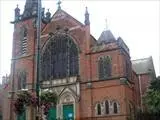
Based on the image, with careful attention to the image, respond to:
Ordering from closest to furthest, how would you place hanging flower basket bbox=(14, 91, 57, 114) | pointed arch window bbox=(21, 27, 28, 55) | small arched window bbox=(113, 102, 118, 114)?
hanging flower basket bbox=(14, 91, 57, 114) < small arched window bbox=(113, 102, 118, 114) < pointed arch window bbox=(21, 27, 28, 55)

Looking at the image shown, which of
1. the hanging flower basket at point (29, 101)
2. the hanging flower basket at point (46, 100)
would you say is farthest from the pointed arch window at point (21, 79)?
the hanging flower basket at point (29, 101)

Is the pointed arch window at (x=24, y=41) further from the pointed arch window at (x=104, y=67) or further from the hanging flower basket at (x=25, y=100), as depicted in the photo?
the hanging flower basket at (x=25, y=100)

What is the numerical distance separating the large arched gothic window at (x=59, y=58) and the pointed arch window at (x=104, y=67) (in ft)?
9.92

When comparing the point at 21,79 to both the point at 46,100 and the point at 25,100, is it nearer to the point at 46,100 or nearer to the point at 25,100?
the point at 46,100

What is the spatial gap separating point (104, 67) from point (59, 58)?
20.4 feet

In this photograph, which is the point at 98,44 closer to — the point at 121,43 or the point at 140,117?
the point at 121,43

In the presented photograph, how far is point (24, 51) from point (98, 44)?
35.9ft

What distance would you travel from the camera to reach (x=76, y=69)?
134ft

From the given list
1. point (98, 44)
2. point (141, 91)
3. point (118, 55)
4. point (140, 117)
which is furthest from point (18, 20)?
point (140, 117)

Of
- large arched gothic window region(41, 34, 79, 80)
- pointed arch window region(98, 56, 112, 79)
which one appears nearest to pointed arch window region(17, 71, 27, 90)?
large arched gothic window region(41, 34, 79, 80)

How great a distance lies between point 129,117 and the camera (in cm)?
3675

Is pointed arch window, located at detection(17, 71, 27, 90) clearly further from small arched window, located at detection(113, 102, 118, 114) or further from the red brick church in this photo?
small arched window, located at detection(113, 102, 118, 114)

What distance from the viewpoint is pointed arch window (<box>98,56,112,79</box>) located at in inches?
1532

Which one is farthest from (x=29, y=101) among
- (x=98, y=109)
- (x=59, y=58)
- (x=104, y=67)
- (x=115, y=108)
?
(x=59, y=58)
